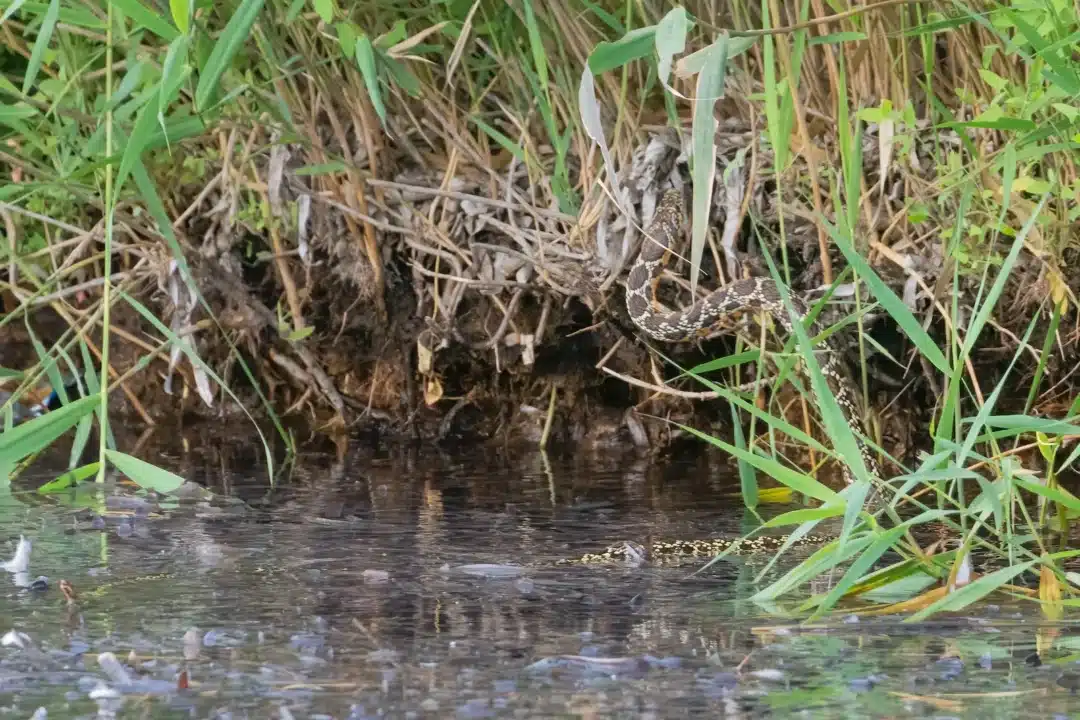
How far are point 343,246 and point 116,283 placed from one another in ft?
2.37

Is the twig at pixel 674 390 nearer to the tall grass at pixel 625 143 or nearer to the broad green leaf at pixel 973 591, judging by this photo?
the tall grass at pixel 625 143

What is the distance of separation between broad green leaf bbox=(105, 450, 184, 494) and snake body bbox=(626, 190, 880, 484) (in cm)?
126

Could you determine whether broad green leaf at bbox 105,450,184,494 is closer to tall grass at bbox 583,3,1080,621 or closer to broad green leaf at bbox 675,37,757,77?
tall grass at bbox 583,3,1080,621

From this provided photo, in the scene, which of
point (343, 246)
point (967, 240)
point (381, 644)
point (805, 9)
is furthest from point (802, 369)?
point (381, 644)

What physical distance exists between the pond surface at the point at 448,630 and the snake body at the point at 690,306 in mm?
384

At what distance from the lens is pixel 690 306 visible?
3.83 metres

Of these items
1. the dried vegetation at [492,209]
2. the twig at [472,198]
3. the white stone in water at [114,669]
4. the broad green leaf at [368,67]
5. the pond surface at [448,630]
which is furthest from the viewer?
the twig at [472,198]

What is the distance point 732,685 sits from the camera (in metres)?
2.02

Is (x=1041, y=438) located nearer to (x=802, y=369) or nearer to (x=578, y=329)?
(x=802, y=369)

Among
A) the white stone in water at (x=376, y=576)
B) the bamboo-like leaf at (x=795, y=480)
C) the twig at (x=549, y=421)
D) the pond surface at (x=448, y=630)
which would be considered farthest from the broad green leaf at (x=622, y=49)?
the twig at (x=549, y=421)

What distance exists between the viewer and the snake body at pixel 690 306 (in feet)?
11.8

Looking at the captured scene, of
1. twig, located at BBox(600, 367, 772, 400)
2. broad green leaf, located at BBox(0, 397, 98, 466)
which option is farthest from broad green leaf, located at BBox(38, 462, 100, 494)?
twig, located at BBox(600, 367, 772, 400)

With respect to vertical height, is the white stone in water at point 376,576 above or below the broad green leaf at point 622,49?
below

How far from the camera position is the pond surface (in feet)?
6.44
